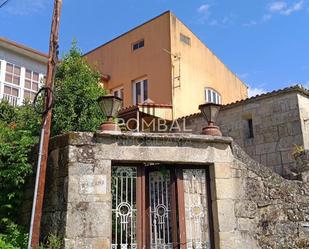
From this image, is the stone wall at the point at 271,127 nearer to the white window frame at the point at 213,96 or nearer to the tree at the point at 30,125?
the tree at the point at 30,125

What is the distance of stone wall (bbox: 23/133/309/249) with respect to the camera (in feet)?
22.1

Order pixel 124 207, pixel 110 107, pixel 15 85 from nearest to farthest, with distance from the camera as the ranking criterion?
pixel 124 207 < pixel 110 107 < pixel 15 85

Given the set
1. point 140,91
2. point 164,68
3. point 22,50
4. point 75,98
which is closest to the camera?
point 75,98

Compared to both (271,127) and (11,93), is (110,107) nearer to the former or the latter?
(271,127)

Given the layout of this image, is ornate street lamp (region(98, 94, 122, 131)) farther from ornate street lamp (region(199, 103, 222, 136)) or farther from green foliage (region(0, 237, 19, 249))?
green foliage (region(0, 237, 19, 249))

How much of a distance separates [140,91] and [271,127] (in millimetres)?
7262

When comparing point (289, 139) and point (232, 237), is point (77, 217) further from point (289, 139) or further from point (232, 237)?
point (289, 139)

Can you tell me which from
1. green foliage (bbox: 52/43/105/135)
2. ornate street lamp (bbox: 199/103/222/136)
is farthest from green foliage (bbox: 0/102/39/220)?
ornate street lamp (bbox: 199/103/222/136)

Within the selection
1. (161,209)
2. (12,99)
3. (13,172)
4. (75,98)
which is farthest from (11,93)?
(161,209)

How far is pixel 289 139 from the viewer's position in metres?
12.4

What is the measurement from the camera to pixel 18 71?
1617cm

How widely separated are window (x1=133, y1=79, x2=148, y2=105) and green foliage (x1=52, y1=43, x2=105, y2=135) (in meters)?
6.58

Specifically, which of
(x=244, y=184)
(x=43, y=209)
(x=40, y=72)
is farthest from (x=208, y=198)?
(x=40, y=72)

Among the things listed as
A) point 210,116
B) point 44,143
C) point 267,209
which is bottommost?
point 267,209
